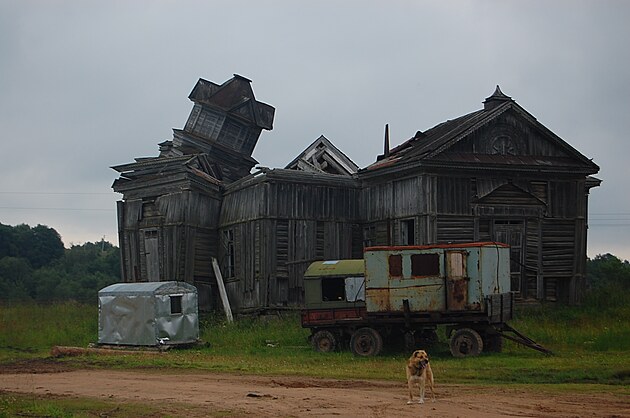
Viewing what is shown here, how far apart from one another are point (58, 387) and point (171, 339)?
10.7 m

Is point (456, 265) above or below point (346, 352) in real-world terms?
above

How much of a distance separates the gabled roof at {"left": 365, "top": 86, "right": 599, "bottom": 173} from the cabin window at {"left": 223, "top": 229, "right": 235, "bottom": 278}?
6662 mm

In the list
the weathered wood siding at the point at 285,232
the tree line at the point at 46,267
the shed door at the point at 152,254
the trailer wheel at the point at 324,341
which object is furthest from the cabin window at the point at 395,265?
the tree line at the point at 46,267

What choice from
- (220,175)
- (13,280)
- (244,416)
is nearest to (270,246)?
A: (220,175)

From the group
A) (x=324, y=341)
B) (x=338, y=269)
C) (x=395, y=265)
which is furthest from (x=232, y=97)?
(x=395, y=265)

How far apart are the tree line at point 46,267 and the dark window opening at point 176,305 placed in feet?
118

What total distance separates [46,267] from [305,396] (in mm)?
74238

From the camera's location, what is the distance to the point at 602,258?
93.8 meters

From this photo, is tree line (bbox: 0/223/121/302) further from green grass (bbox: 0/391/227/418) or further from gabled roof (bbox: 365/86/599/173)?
green grass (bbox: 0/391/227/418)

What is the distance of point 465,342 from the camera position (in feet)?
83.4

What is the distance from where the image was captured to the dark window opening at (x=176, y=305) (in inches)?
1249

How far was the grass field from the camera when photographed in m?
20.5

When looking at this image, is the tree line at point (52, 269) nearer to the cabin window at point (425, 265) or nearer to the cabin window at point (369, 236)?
the cabin window at point (369, 236)

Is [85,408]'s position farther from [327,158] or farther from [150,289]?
[327,158]
